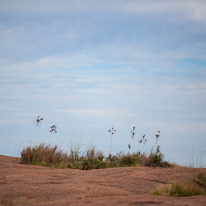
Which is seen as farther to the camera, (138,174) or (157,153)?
(157,153)

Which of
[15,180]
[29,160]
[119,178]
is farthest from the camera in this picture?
[29,160]

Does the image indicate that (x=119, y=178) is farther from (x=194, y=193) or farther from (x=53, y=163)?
(x=53, y=163)

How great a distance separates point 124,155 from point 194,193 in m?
6.39

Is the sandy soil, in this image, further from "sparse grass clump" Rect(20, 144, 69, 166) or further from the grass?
"sparse grass clump" Rect(20, 144, 69, 166)

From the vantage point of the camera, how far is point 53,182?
6.45 meters

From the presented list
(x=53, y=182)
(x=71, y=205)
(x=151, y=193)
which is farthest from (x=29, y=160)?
(x=71, y=205)

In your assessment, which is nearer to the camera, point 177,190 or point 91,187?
point 91,187

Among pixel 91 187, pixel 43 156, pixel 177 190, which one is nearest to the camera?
pixel 91 187

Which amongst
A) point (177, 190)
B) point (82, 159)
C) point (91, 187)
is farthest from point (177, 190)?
point (82, 159)

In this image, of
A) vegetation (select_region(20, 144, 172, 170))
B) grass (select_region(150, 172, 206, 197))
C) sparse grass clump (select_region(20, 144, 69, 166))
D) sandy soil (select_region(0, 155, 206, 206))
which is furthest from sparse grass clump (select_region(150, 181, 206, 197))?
sparse grass clump (select_region(20, 144, 69, 166))

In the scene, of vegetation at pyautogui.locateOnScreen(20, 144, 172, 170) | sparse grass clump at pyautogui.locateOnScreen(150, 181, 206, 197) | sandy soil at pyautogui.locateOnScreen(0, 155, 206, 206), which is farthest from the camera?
vegetation at pyautogui.locateOnScreen(20, 144, 172, 170)

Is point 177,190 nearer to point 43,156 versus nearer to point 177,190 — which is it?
point 177,190

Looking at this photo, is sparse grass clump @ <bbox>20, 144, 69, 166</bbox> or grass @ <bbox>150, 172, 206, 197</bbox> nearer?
grass @ <bbox>150, 172, 206, 197</bbox>

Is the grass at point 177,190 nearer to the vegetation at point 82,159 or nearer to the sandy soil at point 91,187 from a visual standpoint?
the sandy soil at point 91,187
